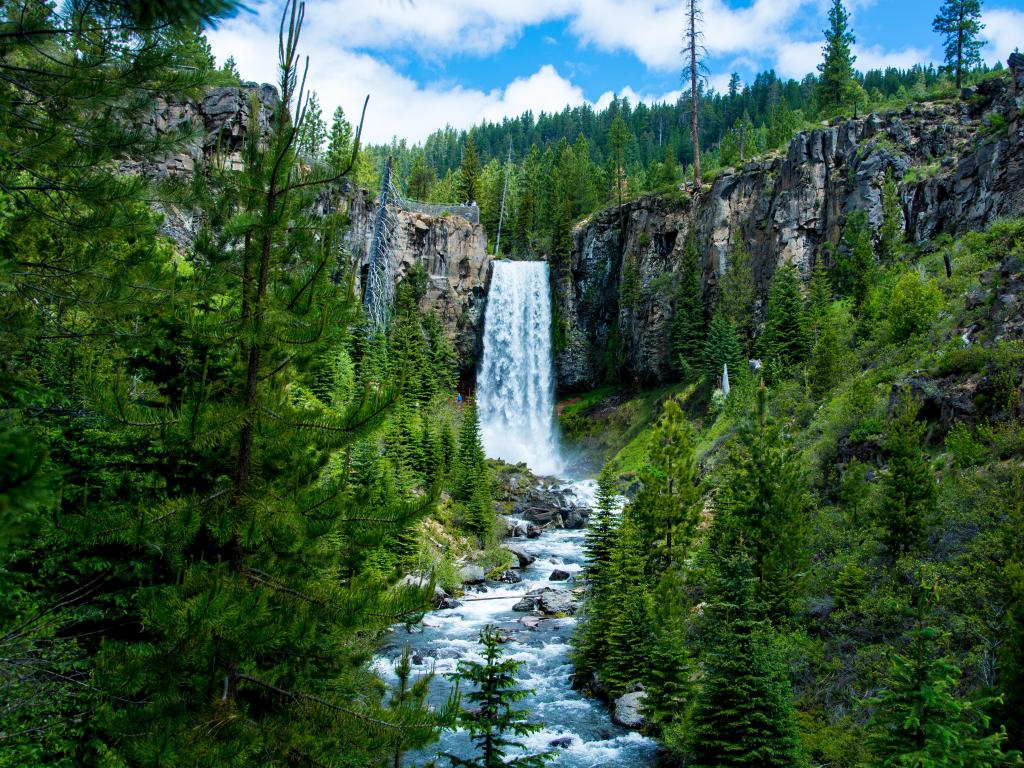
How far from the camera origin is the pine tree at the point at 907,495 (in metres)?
12.9

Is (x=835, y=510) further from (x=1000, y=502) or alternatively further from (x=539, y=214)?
(x=539, y=214)

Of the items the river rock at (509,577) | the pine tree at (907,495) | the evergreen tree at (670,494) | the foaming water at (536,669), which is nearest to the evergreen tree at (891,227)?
the evergreen tree at (670,494)

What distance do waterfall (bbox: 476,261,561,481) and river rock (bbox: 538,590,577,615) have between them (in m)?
28.5

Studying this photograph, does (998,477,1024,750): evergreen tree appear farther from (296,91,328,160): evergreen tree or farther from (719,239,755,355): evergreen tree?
(719,239,755,355): evergreen tree

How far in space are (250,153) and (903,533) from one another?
14.3 metres

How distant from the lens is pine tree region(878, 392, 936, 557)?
12.9m

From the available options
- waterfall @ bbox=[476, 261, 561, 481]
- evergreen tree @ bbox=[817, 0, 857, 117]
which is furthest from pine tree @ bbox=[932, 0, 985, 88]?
waterfall @ bbox=[476, 261, 561, 481]

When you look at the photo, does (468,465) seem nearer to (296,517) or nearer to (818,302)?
(818,302)

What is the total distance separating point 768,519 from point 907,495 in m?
2.88

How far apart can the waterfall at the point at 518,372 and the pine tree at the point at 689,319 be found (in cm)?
1285

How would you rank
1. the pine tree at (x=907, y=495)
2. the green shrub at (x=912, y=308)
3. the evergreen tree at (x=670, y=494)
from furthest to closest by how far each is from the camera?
the green shrub at (x=912, y=308) < the evergreen tree at (x=670, y=494) < the pine tree at (x=907, y=495)

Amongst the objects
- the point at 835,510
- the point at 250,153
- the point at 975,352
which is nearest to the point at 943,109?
the point at 975,352

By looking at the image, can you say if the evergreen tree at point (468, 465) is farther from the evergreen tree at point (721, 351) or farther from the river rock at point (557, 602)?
the evergreen tree at point (721, 351)

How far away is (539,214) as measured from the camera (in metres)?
67.3
